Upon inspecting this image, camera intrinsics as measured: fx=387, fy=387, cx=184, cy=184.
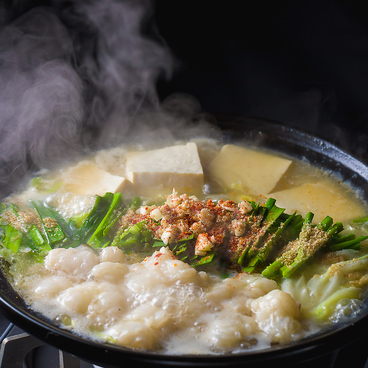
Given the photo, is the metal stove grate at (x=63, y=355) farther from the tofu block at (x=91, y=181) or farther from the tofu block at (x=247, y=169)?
the tofu block at (x=247, y=169)

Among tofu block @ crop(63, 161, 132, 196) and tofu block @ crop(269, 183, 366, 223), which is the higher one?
tofu block @ crop(269, 183, 366, 223)

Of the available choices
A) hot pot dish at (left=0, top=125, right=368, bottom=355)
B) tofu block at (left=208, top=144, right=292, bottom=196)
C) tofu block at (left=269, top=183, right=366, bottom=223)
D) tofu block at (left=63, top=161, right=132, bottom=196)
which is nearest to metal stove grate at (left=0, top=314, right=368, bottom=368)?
hot pot dish at (left=0, top=125, right=368, bottom=355)

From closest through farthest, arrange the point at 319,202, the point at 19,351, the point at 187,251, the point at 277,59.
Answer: the point at 19,351, the point at 187,251, the point at 319,202, the point at 277,59

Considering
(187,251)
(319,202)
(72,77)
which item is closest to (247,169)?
(319,202)

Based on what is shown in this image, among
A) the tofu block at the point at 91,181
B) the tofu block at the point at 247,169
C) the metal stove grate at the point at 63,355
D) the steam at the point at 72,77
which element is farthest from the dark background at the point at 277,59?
the metal stove grate at the point at 63,355

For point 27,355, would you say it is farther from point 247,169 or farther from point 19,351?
point 247,169

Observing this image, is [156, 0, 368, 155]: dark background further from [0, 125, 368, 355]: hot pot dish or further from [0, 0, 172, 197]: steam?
[0, 125, 368, 355]: hot pot dish

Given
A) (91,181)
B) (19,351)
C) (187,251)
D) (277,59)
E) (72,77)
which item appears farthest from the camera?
(277,59)
